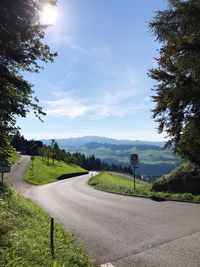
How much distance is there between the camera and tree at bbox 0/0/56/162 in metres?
9.91

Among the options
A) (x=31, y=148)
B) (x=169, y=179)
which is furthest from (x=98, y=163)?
(x=169, y=179)

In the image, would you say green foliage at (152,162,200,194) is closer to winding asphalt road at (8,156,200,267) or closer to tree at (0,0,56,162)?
winding asphalt road at (8,156,200,267)

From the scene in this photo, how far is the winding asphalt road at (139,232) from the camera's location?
33.9ft

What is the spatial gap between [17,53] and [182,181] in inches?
749

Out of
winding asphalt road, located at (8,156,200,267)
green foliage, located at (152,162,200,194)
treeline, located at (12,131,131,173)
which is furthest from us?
treeline, located at (12,131,131,173)

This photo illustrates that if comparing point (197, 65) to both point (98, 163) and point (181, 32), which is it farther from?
point (98, 163)

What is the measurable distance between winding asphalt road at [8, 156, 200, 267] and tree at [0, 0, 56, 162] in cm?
478

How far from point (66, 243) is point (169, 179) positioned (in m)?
18.3

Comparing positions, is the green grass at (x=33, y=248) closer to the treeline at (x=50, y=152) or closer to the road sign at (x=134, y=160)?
the road sign at (x=134, y=160)

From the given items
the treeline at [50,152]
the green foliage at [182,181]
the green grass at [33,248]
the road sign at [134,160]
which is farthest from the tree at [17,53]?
the treeline at [50,152]

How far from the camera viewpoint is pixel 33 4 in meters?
10.4

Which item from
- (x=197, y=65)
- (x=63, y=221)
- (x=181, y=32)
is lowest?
(x=63, y=221)

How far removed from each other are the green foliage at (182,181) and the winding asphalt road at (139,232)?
5095mm

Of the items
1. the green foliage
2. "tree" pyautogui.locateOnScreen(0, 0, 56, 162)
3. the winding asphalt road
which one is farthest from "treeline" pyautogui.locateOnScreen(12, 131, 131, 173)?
"tree" pyautogui.locateOnScreen(0, 0, 56, 162)
